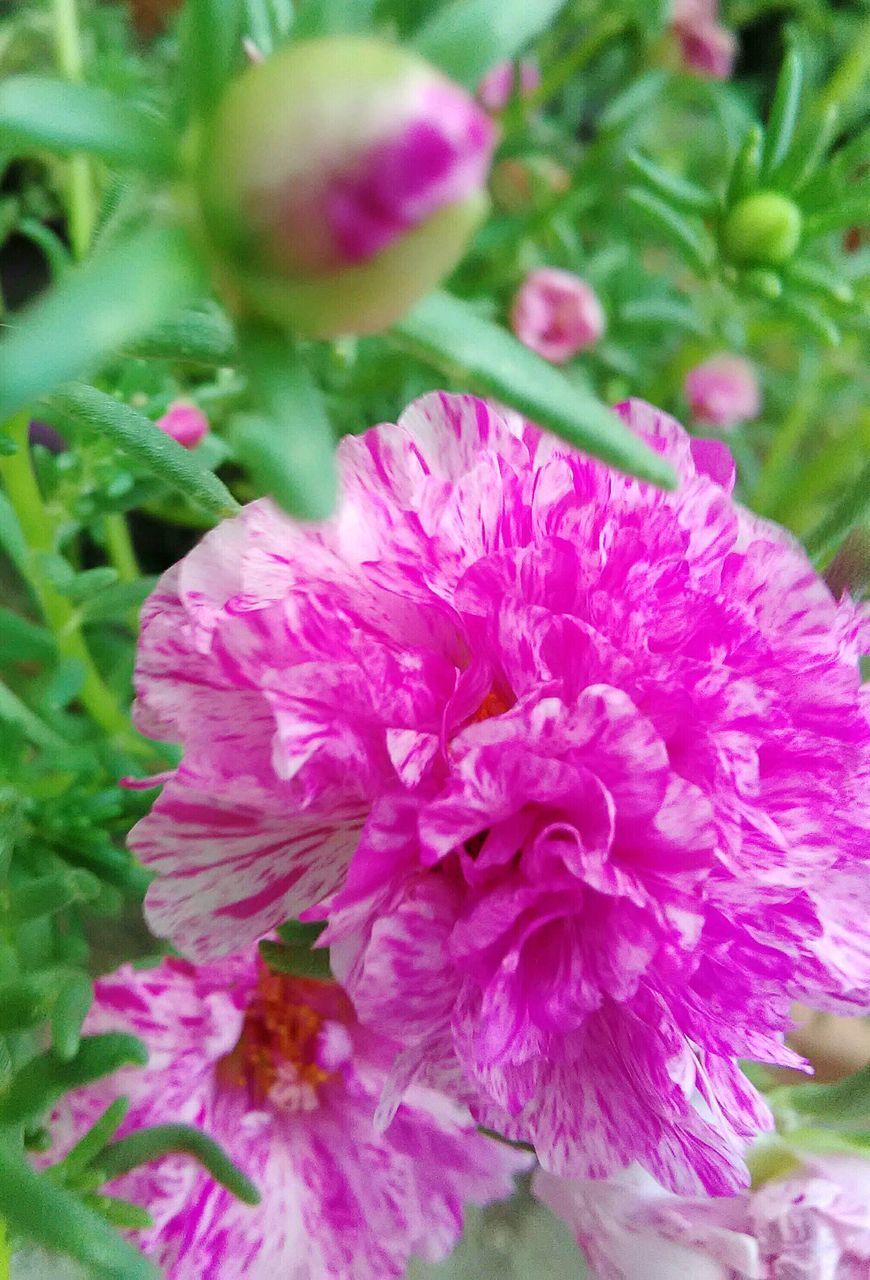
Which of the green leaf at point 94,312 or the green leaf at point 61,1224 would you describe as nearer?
the green leaf at point 94,312

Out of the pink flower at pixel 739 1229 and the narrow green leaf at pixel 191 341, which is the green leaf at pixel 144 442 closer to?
the narrow green leaf at pixel 191 341

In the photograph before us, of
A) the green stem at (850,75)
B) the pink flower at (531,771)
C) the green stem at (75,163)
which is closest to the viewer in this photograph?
the pink flower at (531,771)

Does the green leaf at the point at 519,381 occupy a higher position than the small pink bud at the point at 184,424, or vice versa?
the green leaf at the point at 519,381

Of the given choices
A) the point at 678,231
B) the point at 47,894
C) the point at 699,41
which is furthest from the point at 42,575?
the point at 699,41

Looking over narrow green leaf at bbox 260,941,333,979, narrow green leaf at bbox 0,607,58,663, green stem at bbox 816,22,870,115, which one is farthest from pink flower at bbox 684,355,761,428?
narrow green leaf at bbox 260,941,333,979

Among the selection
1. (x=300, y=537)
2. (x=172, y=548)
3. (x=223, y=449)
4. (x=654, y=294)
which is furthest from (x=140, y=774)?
(x=654, y=294)

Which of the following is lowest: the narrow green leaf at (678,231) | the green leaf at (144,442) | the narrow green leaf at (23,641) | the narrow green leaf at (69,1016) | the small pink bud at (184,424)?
the narrow green leaf at (23,641)

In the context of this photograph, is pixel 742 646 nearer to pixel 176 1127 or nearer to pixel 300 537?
pixel 300 537

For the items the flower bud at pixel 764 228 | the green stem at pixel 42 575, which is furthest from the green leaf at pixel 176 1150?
the flower bud at pixel 764 228
